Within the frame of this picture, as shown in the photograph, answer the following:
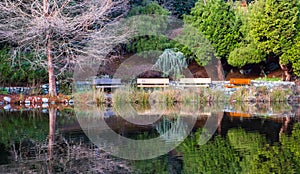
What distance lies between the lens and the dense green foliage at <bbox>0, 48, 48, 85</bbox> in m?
17.1

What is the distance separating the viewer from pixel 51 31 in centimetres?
1577

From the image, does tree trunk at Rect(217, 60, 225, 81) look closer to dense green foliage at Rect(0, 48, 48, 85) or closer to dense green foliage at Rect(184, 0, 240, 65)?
dense green foliage at Rect(184, 0, 240, 65)

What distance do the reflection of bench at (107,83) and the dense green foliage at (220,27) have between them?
4019 mm

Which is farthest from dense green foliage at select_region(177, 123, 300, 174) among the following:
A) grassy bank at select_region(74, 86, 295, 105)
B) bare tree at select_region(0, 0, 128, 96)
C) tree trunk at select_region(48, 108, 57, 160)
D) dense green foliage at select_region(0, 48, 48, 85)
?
dense green foliage at select_region(0, 48, 48, 85)

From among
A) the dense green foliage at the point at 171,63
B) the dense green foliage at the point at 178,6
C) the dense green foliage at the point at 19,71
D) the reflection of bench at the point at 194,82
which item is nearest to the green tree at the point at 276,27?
the reflection of bench at the point at 194,82

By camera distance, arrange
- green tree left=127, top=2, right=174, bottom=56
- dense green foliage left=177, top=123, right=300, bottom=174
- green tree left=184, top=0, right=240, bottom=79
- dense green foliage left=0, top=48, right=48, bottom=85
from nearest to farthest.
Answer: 1. dense green foliage left=177, top=123, right=300, bottom=174
2. dense green foliage left=0, top=48, right=48, bottom=85
3. green tree left=184, top=0, right=240, bottom=79
4. green tree left=127, top=2, right=174, bottom=56

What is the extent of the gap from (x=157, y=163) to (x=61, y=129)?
3887mm

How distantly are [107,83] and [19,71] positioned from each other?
3316 mm

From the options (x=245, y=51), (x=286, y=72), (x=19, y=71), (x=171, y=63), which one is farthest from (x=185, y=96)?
(x=19, y=71)

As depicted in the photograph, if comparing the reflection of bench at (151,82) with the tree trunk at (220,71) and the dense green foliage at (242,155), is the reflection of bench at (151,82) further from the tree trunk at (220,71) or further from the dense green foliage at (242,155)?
the dense green foliage at (242,155)

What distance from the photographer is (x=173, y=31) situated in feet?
69.0

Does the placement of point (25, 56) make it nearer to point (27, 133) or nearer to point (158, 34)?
point (158, 34)

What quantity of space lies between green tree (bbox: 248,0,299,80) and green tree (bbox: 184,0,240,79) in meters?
1.29

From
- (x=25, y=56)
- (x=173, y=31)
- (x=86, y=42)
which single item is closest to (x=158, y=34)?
(x=173, y=31)
